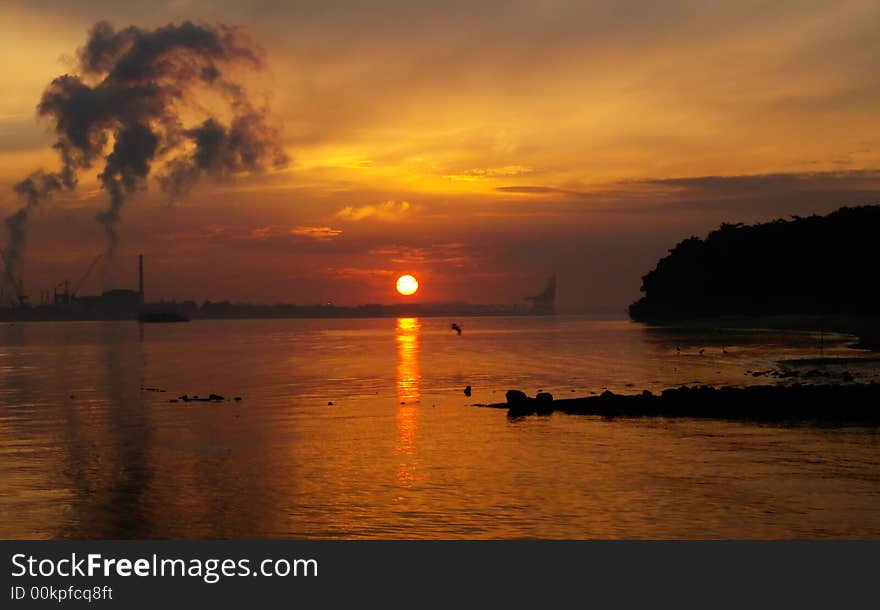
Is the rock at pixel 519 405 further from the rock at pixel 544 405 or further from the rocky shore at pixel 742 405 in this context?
the rock at pixel 544 405

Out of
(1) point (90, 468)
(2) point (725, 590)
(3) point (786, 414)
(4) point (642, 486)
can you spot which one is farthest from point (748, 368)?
(2) point (725, 590)

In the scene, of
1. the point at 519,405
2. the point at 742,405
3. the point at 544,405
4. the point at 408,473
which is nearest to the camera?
the point at 408,473

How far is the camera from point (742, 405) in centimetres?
4428


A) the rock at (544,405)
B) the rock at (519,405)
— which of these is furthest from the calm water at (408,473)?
the rock at (544,405)

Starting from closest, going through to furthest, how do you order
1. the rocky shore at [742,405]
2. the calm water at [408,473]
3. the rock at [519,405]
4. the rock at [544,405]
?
1. the calm water at [408,473]
2. the rocky shore at [742,405]
3. the rock at [544,405]
4. the rock at [519,405]

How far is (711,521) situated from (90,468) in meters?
21.9

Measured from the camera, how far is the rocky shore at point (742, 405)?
4203cm

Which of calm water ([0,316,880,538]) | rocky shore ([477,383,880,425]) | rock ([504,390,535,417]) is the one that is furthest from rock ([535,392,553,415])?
calm water ([0,316,880,538])

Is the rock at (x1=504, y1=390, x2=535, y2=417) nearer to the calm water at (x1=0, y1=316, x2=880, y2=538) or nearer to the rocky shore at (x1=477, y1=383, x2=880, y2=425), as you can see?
the rocky shore at (x1=477, y1=383, x2=880, y2=425)

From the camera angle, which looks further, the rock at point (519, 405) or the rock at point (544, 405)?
the rock at point (519, 405)

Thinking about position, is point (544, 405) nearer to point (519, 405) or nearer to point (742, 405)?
point (519, 405)

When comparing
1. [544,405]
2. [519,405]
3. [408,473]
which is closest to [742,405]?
[544,405]

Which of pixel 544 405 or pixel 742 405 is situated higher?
pixel 742 405

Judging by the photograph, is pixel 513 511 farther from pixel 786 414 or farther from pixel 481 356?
pixel 481 356
